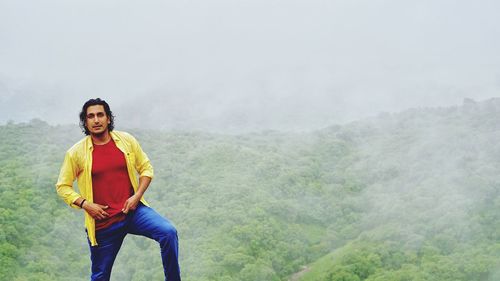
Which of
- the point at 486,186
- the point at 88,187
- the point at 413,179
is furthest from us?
the point at 413,179

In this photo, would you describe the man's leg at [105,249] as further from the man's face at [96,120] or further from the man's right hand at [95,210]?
the man's face at [96,120]

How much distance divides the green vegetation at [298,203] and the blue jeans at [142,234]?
47.4 metres

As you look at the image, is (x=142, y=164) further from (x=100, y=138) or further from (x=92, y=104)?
(x=92, y=104)

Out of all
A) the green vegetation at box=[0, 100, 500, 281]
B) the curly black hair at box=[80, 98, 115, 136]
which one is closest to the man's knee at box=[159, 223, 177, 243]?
the curly black hair at box=[80, 98, 115, 136]

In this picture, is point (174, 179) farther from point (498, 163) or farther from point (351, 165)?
point (498, 163)

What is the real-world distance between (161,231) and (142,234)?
258mm

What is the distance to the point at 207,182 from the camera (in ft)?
269

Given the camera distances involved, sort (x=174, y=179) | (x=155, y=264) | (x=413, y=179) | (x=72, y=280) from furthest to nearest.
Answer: (x=413, y=179) < (x=174, y=179) < (x=155, y=264) < (x=72, y=280)

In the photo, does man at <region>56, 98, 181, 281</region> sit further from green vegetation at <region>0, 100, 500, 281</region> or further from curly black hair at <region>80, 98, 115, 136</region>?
green vegetation at <region>0, 100, 500, 281</region>

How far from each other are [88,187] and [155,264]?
171ft

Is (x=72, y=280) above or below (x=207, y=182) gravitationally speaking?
below

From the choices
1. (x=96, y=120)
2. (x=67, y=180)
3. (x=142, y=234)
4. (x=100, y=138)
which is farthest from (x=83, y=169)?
(x=142, y=234)

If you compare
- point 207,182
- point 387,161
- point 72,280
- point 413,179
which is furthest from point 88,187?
point 387,161

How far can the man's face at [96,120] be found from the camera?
4887 millimetres
